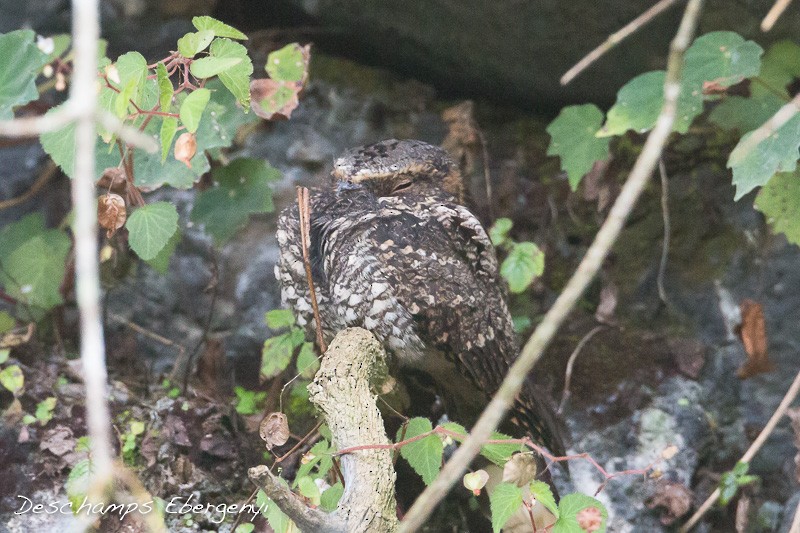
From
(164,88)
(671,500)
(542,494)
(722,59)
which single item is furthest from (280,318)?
(722,59)

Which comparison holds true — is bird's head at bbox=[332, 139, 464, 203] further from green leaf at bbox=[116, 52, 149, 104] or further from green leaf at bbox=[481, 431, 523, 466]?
green leaf at bbox=[481, 431, 523, 466]

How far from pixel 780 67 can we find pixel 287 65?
1.58m

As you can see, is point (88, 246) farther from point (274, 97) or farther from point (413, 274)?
point (274, 97)

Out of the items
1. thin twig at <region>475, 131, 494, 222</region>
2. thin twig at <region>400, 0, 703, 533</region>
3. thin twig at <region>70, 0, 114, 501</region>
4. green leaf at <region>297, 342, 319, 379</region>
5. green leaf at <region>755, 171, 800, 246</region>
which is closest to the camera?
thin twig at <region>70, 0, 114, 501</region>

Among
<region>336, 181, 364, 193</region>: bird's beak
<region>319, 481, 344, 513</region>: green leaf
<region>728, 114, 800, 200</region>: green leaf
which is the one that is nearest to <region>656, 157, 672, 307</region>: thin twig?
<region>728, 114, 800, 200</region>: green leaf

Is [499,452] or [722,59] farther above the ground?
[722,59]

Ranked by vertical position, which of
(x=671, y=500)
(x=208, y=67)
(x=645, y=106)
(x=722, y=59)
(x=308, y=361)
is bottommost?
(x=671, y=500)

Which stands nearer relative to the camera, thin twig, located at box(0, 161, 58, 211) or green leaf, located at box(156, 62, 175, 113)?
green leaf, located at box(156, 62, 175, 113)

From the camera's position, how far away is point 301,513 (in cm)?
156

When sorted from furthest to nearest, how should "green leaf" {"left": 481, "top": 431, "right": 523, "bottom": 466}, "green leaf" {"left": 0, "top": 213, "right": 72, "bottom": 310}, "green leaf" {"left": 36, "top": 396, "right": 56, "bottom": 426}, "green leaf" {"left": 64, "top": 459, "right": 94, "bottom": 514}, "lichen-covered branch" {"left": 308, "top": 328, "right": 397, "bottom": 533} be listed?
"green leaf" {"left": 0, "top": 213, "right": 72, "bottom": 310} → "green leaf" {"left": 36, "top": 396, "right": 56, "bottom": 426} → "green leaf" {"left": 64, "top": 459, "right": 94, "bottom": 514} → "green leaf" {"left": 481, "top": 431, "right": 523, "bottom": 466} → "lichen-covered branch" {"left": 308, "top": 328, "right": 397, "bottom": 533}

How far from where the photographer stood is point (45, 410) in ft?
8.54

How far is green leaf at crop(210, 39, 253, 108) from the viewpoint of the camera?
2021mm

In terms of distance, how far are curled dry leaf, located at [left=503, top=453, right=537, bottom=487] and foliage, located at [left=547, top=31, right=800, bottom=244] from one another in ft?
2.64

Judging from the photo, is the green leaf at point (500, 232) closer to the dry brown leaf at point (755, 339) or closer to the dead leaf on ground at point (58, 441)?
the dry brown leaf at point (755, 339)
